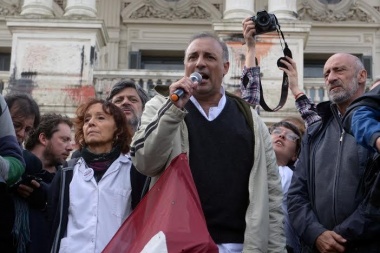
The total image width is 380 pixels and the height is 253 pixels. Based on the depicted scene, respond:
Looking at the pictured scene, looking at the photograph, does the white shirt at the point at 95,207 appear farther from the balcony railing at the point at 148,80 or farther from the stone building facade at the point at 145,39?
the balcony railing at the point at 148,80

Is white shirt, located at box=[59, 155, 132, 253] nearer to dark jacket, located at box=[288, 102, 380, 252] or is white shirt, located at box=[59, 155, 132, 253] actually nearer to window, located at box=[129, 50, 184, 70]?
dark jacket, located at box=[288, 102, 380, 252]

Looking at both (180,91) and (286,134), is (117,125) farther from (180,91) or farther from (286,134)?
(286,134)

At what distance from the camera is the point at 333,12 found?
55.3 ft

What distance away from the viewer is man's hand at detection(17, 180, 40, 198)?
4.84 metres

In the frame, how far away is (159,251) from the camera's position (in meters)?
3.54

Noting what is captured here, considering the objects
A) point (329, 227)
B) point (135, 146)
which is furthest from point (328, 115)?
point (135, 146)

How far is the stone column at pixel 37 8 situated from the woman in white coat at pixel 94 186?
9.28 m

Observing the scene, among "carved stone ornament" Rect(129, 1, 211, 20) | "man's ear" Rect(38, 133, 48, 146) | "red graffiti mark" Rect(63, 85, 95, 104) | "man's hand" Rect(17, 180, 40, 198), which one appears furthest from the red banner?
"carved stone ornament" Rect(129, 1, 211, 20)

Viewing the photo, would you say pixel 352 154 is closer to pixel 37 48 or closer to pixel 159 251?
pixel 159 251

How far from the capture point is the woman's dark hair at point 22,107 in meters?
5.01

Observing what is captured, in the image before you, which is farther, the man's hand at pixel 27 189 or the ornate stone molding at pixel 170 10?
the ornate stone molding at pixel 170 10

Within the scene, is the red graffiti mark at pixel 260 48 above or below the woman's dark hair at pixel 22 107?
above

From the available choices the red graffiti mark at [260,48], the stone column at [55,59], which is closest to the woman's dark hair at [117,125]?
the stone column at [55,59]

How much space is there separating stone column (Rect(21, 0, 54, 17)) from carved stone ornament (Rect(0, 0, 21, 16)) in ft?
10.5
